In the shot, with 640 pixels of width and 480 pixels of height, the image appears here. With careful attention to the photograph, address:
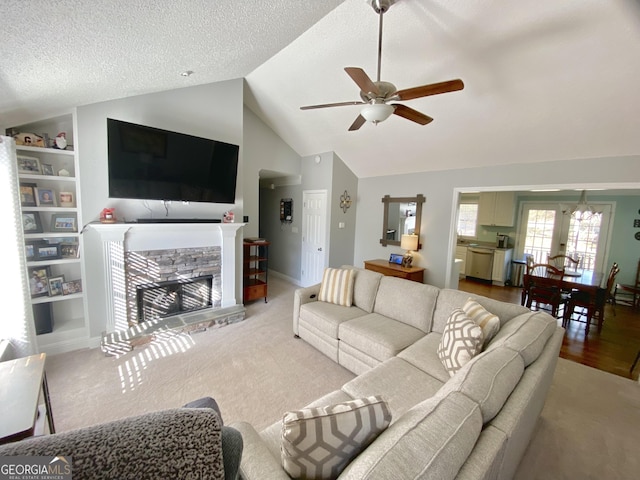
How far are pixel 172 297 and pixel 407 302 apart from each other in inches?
119

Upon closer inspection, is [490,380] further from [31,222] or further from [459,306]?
[31,222]

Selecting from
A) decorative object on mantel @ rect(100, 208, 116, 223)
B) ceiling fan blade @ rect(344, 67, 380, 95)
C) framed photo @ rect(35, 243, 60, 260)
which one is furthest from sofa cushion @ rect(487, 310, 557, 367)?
framed photo @ rect(35, 243, 60, 260)

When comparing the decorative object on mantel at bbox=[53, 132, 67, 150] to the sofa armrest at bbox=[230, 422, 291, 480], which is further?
the decorative object on mantel at bbox=[53, 132, 67, 150]

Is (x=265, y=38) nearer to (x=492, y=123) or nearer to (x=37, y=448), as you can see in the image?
(x=492, y=123)

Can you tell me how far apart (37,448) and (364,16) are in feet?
10.2

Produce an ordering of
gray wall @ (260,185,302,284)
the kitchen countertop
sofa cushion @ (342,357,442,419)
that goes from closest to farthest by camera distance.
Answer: sofa cushion @ (342,357,442,419)
gray wall @ (260,185,302,284)
the kitchen countertop

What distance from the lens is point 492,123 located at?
3062 mm

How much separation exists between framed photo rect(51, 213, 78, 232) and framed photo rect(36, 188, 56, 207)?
137 mm

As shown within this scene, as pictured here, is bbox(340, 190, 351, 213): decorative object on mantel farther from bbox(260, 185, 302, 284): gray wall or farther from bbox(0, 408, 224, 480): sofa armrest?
bbox(0, 408, 224, 480): sofa armrest

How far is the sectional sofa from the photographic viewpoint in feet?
2.98

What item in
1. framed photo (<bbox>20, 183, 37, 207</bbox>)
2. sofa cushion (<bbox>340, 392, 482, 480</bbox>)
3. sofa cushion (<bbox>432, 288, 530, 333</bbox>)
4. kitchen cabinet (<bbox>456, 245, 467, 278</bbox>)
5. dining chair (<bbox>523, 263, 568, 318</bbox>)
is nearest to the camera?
sofa cushion (<bbox>340, 392, 482, 480</bbox>)

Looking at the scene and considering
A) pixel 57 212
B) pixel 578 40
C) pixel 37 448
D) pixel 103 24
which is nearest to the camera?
pixel 37 448

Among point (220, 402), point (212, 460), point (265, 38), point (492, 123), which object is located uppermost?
point (265, 38)

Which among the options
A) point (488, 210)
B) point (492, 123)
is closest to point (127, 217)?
point (492, 123)
